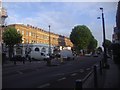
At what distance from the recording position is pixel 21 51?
111m

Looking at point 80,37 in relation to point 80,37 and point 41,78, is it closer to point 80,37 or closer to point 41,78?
point 80,37

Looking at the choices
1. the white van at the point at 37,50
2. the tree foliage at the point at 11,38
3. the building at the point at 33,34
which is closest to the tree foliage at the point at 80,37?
the building at the point at 33,34

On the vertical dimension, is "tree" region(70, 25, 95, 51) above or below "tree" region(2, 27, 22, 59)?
above

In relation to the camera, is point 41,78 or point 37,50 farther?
point 37,50

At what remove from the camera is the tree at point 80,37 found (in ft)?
492

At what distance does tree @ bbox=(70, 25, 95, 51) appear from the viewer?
492 ft

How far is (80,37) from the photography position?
15112cm

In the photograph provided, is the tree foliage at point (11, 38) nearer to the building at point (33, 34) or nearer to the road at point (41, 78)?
the building at point (33, 34)

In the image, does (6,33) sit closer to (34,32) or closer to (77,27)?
(34,32)

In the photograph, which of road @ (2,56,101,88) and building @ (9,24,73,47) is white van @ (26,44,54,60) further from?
road @ (2,56,101,88)

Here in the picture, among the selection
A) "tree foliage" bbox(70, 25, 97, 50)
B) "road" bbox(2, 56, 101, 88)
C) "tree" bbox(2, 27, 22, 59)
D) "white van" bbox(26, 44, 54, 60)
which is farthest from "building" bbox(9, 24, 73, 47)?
"road" bbox(2, 56, 101, 88)

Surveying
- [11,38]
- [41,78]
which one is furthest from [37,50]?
[41,78]

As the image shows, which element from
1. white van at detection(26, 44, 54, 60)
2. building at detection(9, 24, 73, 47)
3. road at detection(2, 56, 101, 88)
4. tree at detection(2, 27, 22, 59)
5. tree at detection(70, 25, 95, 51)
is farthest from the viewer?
tree at detection(70, 25, 95, 51)

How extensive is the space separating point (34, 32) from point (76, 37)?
27.1 meters
